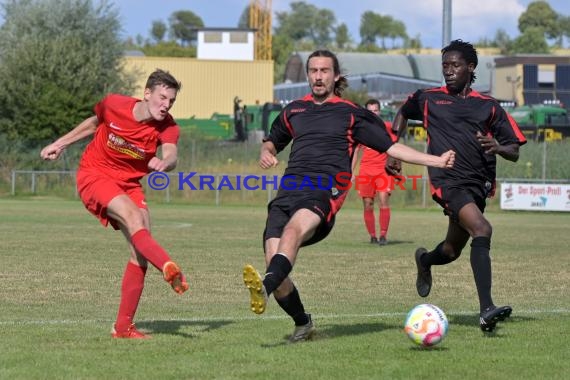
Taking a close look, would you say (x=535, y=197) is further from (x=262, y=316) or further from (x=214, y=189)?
(x=262, y=316)

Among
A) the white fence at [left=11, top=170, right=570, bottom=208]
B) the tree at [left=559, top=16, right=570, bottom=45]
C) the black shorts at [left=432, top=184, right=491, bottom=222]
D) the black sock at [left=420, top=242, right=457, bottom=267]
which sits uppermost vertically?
the tree at [left=559, top=16, right=570, bottom=45]

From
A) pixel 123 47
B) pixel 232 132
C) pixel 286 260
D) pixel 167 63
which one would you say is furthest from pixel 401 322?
pixel 167 63

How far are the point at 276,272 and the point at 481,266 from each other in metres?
1.93

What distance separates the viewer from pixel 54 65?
43719mm

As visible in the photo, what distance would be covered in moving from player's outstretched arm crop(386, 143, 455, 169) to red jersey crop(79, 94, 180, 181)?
1622 millimetres

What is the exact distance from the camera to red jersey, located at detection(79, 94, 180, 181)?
8.17 m

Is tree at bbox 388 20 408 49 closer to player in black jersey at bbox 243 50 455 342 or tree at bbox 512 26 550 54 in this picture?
tree at bbox 512 26 550 54

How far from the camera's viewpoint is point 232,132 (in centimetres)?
5731

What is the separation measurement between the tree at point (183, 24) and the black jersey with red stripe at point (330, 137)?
17337 cm

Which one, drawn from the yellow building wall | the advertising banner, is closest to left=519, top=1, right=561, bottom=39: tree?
the yellow building wall

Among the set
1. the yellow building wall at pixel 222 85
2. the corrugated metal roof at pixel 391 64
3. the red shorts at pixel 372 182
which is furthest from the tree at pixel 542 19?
the red shorts at pixel 372 182

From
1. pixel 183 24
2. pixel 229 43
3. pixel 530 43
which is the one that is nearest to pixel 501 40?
pixel 530 43

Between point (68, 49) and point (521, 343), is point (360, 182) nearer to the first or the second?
point (521, 343)

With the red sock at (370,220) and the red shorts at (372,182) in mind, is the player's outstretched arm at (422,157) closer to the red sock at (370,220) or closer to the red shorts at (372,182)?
the red shorts at (372,182)
